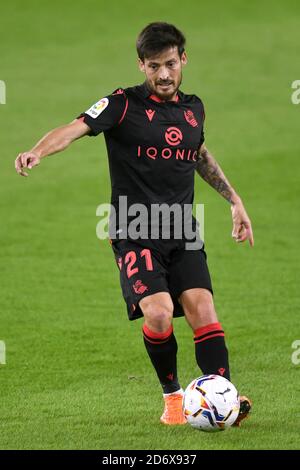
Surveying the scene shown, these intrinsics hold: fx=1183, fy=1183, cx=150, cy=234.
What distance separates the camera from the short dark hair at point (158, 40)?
7.90 meters

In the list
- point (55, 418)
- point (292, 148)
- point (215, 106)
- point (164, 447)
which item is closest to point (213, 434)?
point (164, 447)

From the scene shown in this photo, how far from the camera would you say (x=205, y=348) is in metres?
7.95

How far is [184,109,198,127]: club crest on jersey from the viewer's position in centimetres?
828

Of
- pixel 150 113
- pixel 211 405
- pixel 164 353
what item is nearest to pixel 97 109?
pixel 150 113

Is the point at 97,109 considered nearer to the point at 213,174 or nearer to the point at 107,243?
the point at 213,174

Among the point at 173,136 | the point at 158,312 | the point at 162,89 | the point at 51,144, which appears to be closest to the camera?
the point at 51,144

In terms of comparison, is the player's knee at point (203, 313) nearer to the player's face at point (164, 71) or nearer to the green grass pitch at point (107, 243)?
the green grass pitch at point (107, 243)

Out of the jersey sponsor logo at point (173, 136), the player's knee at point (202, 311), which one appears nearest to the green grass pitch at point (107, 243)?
the player's knee at point (202, 311)

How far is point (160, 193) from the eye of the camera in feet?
26.6

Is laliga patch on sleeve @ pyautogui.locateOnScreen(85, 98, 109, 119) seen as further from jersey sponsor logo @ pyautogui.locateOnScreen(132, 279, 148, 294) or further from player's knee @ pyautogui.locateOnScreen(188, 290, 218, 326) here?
player's knee @ pyautogui.locateOnScreen(188, 290, 218, 326)

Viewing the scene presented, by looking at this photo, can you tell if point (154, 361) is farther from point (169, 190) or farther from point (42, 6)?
point (42, 6)

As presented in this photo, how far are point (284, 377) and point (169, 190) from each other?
2.22 metres

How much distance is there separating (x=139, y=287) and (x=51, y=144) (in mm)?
1129

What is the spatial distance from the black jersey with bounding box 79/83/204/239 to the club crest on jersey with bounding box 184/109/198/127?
4 centimetres
